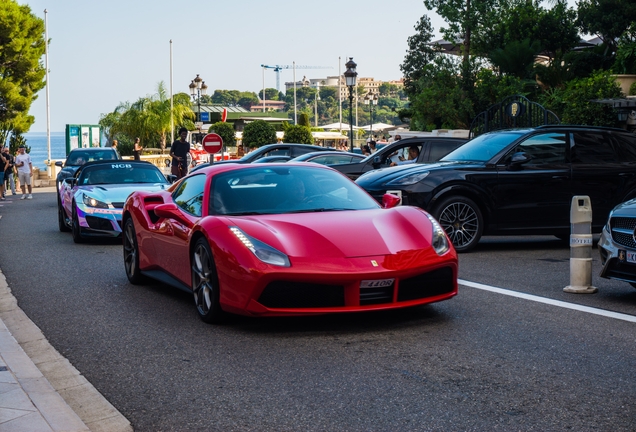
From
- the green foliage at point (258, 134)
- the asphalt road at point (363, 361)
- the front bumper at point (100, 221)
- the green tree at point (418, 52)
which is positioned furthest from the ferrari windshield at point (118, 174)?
the green tree at point (418, 52)

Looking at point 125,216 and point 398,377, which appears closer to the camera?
point 398,377

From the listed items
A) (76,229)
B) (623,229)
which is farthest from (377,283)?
(76,229)

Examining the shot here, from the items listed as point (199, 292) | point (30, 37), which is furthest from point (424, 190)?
point (30, 37)

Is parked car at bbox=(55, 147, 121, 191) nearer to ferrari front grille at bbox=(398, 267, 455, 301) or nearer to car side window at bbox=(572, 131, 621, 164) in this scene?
car side window at bbox=(572, 131, 621, 164)

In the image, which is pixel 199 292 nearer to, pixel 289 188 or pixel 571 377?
pixel 289 188

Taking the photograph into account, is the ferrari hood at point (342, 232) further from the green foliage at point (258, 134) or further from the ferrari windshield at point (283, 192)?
the green foliage at point (258, 134)

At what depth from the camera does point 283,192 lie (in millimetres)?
8164

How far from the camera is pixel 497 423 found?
4703mm

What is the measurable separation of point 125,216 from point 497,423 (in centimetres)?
646

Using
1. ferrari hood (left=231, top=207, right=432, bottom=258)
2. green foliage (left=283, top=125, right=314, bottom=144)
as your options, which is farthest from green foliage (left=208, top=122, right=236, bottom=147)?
ferrari hood (left=231, top=207, right=432, bottom=258)

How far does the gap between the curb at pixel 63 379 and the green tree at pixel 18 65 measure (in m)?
45.6

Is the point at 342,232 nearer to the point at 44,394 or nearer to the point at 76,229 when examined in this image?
the point at 44,394

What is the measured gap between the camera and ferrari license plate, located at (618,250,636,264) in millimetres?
8289

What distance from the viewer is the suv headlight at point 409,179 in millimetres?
12664
